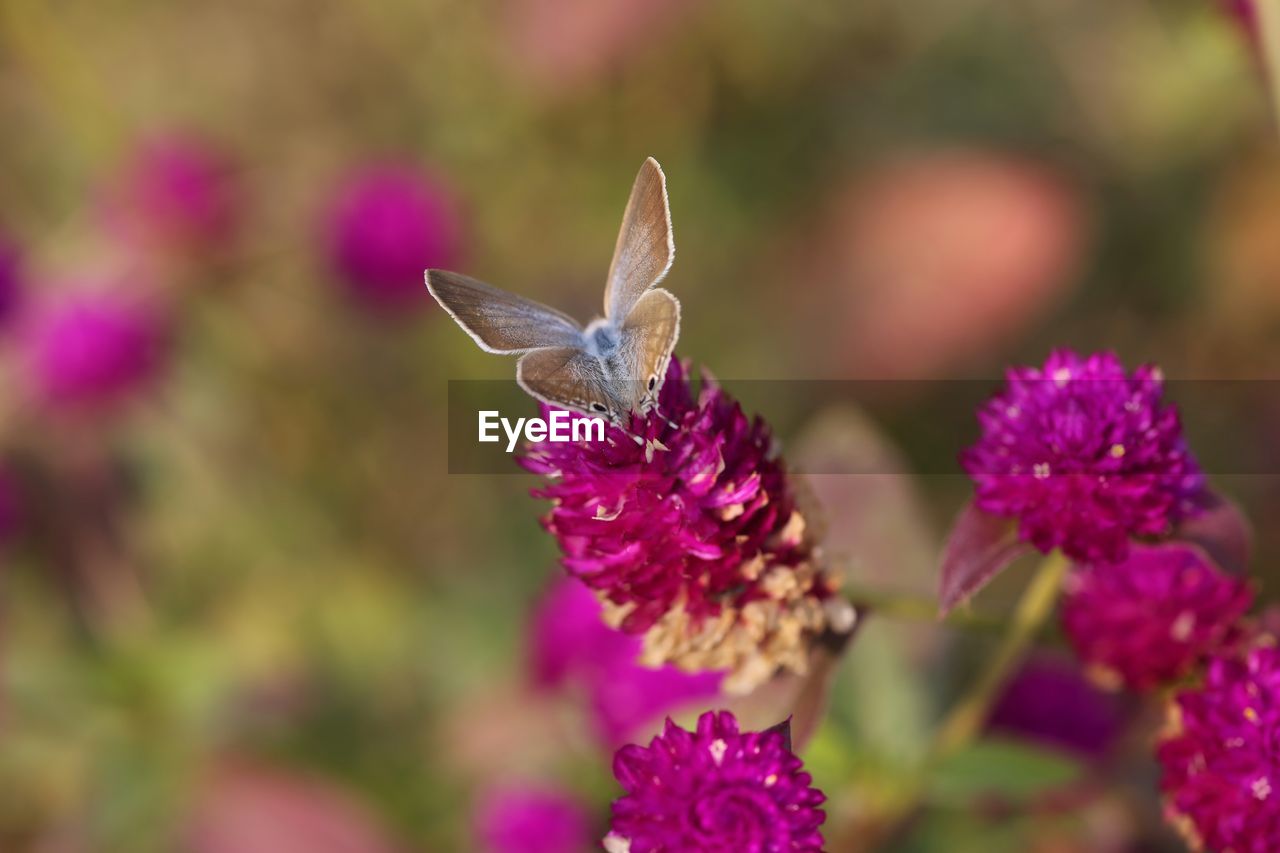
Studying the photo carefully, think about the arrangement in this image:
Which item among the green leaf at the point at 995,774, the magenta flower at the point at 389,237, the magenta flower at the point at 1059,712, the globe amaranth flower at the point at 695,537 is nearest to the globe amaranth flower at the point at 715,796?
the globe amaranth flower at the point at 695,537

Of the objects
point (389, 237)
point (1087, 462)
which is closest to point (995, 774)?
point (1087, 462)

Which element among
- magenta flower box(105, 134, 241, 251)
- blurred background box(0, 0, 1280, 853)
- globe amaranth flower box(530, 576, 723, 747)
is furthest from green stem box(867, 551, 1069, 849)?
magenta flower box(105, 134, 241, 251)

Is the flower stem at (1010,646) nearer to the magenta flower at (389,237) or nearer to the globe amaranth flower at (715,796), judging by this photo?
the globe amaranth flower at (715,796)

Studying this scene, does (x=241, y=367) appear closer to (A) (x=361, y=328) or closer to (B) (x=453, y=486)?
(A) (x=361, y=328)

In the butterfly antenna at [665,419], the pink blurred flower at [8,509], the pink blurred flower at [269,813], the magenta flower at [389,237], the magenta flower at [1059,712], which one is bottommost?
the pink blurred flower at [269,813]

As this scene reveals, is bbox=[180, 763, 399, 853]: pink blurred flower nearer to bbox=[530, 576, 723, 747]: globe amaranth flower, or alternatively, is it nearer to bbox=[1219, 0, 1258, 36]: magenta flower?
bbox=[530, 576, 723, 747]: globe amaranth flower

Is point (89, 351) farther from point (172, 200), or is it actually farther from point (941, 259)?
point (941, 259)
